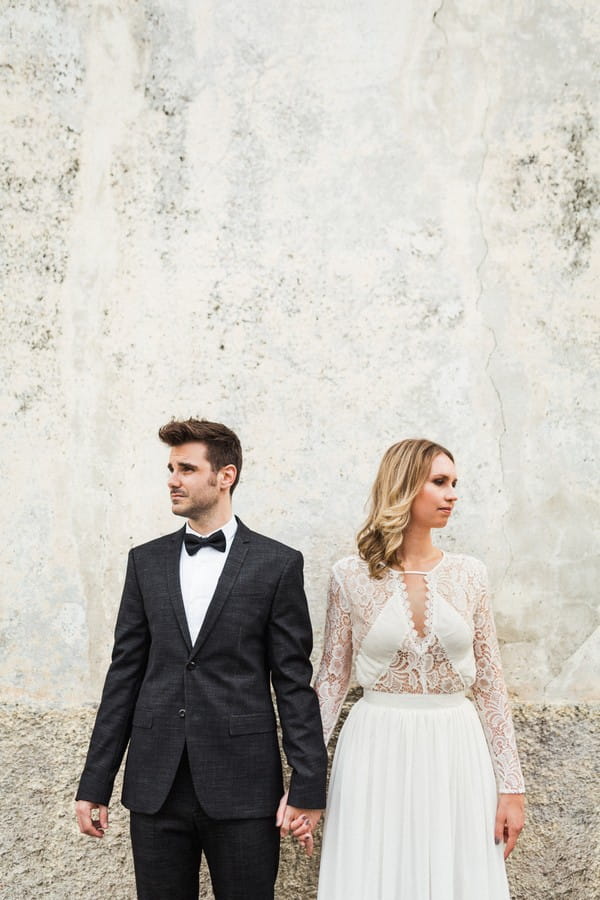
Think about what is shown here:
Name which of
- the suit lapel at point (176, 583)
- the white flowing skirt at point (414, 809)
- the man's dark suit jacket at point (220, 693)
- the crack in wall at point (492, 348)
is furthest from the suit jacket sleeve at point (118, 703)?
the crack in wall at point (492, 348)

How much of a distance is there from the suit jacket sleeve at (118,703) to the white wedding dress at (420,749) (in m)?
0.67

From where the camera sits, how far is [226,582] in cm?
306

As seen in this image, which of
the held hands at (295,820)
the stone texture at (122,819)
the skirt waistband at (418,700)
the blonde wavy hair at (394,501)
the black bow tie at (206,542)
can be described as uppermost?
the blonde wavy hair at (394,501)

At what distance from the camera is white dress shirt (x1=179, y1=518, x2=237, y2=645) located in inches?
121

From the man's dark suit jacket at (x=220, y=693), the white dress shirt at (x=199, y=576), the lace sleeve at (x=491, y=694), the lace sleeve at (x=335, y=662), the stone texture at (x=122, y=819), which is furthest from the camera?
the stone texture at (x=122, y=819)

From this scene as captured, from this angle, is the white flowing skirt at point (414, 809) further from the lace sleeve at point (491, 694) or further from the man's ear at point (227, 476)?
the man's ear at point (227, 476)

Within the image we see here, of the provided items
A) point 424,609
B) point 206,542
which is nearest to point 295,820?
point 424,609

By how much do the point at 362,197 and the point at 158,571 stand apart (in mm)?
1840

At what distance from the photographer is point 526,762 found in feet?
12.4

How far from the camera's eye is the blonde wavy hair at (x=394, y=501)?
3.18 m

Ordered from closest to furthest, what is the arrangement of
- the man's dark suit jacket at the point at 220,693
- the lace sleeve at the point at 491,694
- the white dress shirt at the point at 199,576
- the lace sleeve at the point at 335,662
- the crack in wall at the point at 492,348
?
the man's dark suit jacket at the point at 220,693, the white dress shirt at the point at 199,576, the lace sleeve at the point at 491,694, the lace sleeve at the point at 335,662, the crack in wall at the point at 492,348

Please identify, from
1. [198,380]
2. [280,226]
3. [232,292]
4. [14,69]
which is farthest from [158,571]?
[14,69]

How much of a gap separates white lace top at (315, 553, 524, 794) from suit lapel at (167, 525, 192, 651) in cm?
58

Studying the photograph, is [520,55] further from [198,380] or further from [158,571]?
[158,571]
